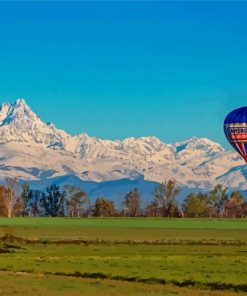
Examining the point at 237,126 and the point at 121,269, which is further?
the point at 237,126

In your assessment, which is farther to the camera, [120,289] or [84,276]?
[84,276]

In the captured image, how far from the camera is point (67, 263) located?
200 ft

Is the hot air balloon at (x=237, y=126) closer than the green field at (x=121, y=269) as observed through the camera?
No

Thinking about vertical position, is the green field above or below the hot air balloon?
below

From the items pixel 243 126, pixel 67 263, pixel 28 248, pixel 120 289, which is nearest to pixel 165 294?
pixel 120 289

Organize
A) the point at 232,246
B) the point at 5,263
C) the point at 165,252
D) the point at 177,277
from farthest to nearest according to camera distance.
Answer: the point at 232,246 → the point at 165,252 → the point at 5,263 → the point at 177,277

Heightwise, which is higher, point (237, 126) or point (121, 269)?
point (237, 126)

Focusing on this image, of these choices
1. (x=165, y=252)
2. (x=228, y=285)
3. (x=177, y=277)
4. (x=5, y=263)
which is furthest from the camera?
(x=165, y=252)

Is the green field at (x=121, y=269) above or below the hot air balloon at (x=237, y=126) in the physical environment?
below

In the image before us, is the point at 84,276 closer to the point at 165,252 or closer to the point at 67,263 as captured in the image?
the point at 67,263

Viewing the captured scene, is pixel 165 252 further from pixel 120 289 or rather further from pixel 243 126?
pixel 243 126

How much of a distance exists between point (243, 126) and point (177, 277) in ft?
211

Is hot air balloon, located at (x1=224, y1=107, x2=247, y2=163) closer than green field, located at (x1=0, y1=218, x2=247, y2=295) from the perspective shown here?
No

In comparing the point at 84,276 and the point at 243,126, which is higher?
the point at 243,126
